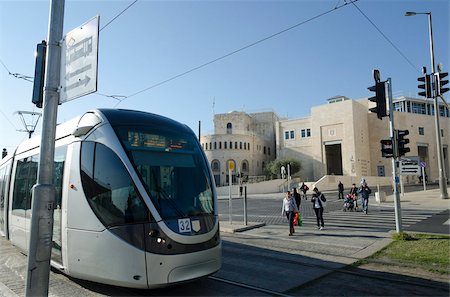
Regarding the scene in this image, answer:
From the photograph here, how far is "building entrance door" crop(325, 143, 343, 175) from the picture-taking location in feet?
237

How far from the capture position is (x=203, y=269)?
5.59m

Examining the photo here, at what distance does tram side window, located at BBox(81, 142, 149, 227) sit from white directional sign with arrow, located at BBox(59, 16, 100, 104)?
3.81ft

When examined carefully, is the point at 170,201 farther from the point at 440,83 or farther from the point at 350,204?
the point at 350,204

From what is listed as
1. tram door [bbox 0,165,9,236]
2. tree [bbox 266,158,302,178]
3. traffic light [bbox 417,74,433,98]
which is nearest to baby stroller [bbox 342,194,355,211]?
traffic light [bbox 417,74,433,98]

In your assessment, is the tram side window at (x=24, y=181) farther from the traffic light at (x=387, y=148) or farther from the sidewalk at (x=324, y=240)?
the traffic light at (x=387, y=148)

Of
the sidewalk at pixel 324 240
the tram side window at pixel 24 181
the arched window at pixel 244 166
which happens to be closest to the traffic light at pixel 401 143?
the sidewalk at pixel 324 240

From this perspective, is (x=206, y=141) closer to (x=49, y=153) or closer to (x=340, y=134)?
(x=340, y=134)

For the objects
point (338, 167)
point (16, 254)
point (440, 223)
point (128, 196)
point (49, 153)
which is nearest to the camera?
point (49, 153)

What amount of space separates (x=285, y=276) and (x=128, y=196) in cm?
362

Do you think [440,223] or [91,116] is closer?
[91,116]

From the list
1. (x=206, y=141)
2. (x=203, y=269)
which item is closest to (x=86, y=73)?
(x=203, y=269)

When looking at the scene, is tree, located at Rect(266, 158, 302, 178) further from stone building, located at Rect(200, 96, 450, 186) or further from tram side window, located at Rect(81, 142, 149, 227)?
tram side window, located at Rect(81, 142, 149, 227)

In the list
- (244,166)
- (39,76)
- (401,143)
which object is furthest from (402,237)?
(244,166)

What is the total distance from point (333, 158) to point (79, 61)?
74443mm
